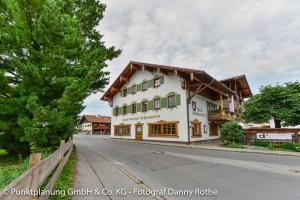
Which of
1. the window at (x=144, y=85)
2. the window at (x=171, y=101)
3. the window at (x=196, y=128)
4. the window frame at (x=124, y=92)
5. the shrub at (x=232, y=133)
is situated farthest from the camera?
the window frame at (x=124, y=92)

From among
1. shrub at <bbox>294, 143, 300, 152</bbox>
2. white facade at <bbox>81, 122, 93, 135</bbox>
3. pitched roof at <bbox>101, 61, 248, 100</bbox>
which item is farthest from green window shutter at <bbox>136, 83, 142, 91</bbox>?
white facade at <bbox>81, 122, 93, 135</bbox>

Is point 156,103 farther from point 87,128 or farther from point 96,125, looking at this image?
point 87,128

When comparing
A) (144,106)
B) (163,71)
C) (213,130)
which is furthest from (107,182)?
(213,130)

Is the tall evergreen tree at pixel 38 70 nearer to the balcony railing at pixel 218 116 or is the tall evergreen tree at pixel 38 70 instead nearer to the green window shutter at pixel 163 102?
the green window shutter at pixel 163 102

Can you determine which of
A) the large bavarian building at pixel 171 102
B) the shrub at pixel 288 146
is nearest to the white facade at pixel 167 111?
the large bavarian building at pixel 171 102

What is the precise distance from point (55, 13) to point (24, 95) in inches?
146

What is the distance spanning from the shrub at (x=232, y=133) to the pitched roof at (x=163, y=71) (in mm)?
5213

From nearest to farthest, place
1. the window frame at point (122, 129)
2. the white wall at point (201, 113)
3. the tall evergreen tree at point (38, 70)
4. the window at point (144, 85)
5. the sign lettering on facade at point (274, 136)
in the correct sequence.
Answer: the tall evergreen tree at point (38, 70), the sign lettering on facade at point (274, 136), the white wall at point (201, 113), the window at point (144, 85), the window frame at point (122, 129)

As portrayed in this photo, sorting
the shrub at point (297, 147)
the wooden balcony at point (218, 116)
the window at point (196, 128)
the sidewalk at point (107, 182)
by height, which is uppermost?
the wooden balcony at point (218, 116)

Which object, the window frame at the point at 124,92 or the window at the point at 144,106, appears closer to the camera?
the window at the point at 144,106

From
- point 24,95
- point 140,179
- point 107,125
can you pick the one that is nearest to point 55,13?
point 24,95

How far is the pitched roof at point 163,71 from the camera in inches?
822

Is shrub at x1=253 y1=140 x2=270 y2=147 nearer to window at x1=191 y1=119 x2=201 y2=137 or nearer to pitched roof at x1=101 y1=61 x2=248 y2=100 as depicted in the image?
window at x1=191 y1=119 x2=201 y2=137

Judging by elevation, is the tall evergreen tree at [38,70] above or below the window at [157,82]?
below
